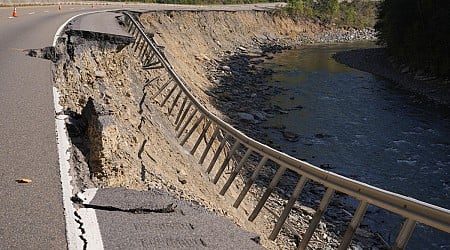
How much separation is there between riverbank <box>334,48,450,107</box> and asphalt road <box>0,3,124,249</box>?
2366cm

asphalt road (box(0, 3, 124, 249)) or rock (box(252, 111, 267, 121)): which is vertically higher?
asphalt road (box(0, 3, 124, 249))

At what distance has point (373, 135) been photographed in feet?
68.0

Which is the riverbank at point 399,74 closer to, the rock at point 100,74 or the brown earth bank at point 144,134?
the brown earth bank at point 144,134

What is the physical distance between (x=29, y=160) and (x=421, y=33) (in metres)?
33.1

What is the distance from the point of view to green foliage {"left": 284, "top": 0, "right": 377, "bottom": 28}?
64938 millimetres

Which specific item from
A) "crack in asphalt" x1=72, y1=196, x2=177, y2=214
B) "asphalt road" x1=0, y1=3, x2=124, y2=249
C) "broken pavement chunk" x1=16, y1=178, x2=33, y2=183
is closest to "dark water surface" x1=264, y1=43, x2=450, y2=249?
"crack in asphalt" x1=72, y1=196, x2=177, y2=214

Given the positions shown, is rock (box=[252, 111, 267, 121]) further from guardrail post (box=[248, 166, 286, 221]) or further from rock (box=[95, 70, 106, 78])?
guardrail post (box=[248, 166, 286, 221])

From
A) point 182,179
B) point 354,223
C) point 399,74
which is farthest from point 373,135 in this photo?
point 399,74

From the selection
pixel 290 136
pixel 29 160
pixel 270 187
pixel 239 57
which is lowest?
pixel 239 57

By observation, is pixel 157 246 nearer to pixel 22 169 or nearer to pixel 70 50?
pixel 22 169

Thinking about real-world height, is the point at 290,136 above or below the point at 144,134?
below

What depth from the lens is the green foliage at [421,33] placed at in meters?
31.3

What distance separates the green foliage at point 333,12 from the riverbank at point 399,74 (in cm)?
1757

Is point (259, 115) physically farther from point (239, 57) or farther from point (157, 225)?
point (157, 225)
